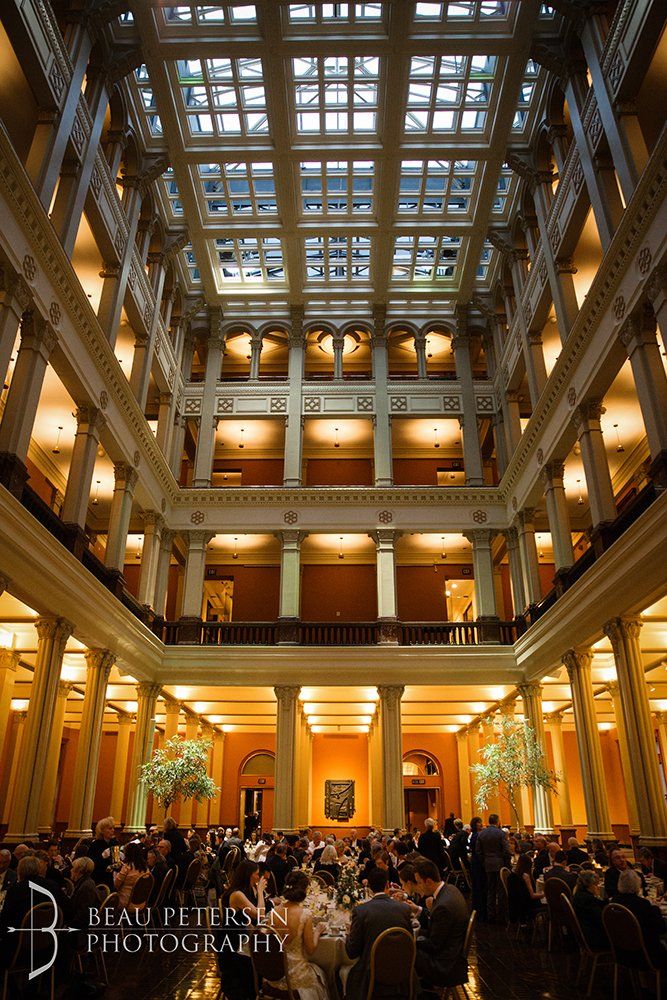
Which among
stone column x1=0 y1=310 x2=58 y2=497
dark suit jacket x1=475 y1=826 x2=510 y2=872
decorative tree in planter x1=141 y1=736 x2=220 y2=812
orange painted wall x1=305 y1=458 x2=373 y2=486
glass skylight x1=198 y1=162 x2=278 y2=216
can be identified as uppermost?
glass skylight x1=198 y1=162 x2=278 y2=216

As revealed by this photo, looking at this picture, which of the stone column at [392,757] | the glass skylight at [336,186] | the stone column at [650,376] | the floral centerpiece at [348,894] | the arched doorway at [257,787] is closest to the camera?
the floral centerpiece at [348,894]

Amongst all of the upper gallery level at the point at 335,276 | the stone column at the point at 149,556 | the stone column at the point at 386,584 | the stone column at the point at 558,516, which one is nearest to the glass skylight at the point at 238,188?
the upper gallery level at the point at 335,276

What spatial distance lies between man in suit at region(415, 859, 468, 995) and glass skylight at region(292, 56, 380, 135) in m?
17.6

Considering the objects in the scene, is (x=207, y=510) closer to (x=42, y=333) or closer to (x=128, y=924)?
(x=42, y=333)

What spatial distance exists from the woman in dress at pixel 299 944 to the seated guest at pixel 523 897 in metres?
5.22

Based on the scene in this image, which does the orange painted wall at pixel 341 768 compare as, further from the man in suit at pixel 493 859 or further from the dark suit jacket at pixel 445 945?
the dark suit jacket at pixel 445 945

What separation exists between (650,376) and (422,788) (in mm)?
19826

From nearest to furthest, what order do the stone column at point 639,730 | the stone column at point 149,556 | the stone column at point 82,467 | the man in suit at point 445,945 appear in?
1. the man in suit at point 445,945
2. the stone column at point 639,730
3. the stone column at point 82,467
4. the stone column at point 149,556

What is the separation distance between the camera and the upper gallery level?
1270 cm

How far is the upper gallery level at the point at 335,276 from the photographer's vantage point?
1270 centimetres

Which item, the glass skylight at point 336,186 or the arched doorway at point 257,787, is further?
the arched doorway at point 257,787

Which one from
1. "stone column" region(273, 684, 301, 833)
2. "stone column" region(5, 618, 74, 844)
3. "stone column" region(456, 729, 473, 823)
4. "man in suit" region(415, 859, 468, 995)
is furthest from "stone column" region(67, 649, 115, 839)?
"stone column" region(456, 729, 473, 823)

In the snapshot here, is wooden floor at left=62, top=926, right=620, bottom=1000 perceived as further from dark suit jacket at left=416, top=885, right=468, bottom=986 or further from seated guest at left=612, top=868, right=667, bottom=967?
dark suit jacket at left=416, top=885, right=468, bottom=986

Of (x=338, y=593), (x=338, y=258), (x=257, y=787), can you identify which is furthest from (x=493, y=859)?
(x=338, y=258)
